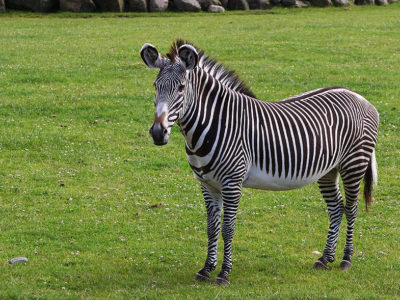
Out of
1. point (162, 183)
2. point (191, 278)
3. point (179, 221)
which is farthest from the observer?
point (162, 183)

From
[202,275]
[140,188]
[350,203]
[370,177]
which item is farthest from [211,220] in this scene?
[140,188]

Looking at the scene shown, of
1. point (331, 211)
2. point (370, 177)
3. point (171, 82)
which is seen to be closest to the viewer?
point (171, 82)

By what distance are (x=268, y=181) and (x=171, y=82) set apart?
2039 millimetres

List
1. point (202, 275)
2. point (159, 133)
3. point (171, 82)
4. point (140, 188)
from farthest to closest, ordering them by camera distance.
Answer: point (140, 188) < point (202, 275) < point (171, 82) < point (159, 133)

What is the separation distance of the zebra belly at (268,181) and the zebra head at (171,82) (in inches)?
57.6

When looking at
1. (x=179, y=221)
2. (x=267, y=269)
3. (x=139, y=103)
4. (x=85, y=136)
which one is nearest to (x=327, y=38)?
(x=139, y=103)

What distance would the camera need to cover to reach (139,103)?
18953mm

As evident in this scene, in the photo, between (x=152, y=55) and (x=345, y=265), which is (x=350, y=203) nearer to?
(x=345, y=265)

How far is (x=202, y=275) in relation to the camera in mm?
9031

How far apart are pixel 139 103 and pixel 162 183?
18.7 ft

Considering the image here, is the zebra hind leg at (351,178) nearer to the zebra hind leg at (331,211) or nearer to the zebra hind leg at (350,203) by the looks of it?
the zebra hind leg at (350,203)

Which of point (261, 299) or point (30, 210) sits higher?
point (261, 299)

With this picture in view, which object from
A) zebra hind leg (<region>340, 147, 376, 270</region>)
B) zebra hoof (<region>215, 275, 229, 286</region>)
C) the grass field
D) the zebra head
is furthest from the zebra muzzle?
zebra hind leg (<region>340, 147, 376, 270</region>)

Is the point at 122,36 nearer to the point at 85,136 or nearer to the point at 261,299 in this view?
the point at 85,136
